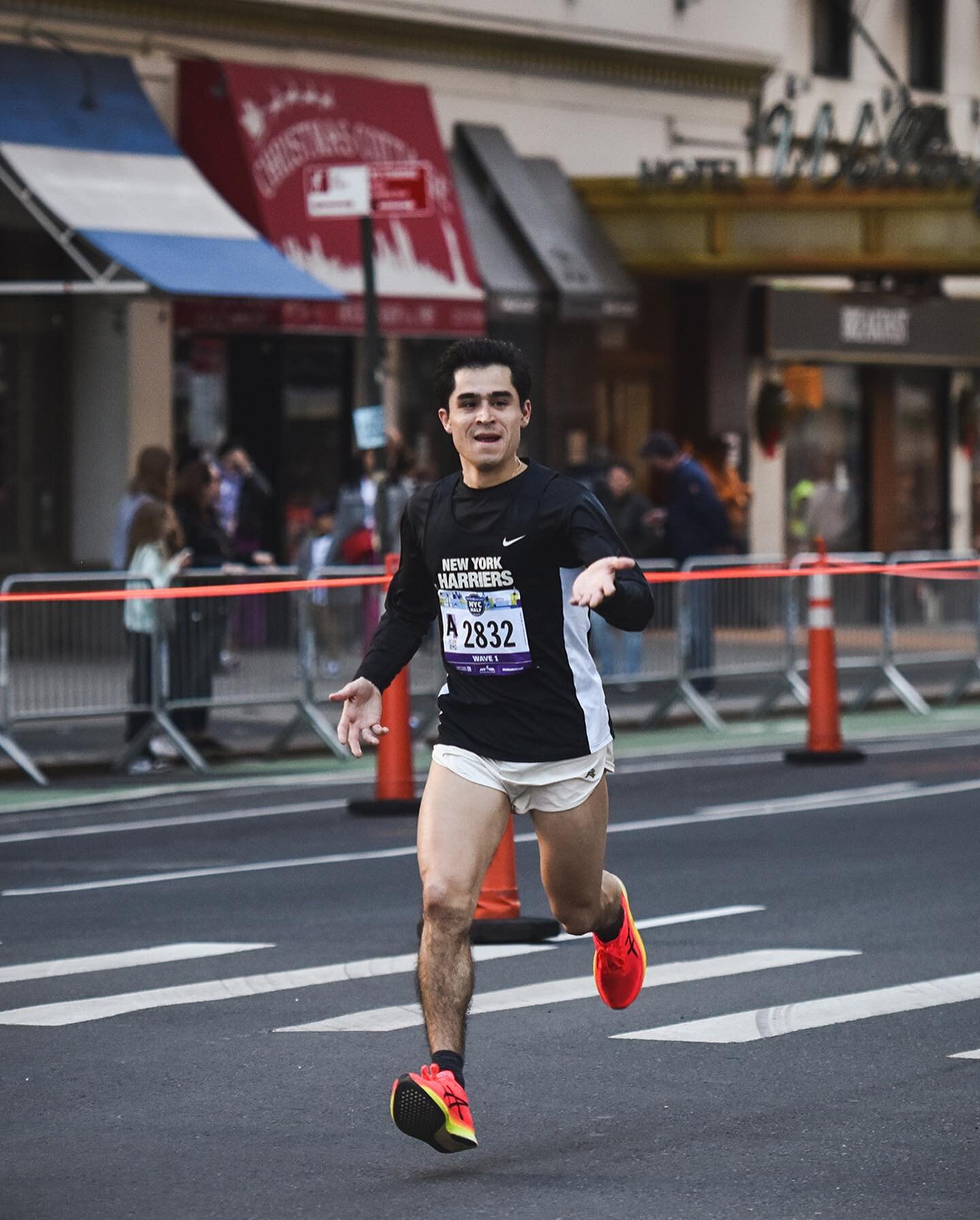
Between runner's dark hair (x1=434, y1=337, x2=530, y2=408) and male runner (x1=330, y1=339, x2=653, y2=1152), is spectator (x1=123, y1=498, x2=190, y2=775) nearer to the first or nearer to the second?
male runner (x1=330, y1=339, x2=653, y2=1152)

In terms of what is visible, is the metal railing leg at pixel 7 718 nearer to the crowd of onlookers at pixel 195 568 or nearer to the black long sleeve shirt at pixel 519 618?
the crowd of onlookers at pixel 195 568

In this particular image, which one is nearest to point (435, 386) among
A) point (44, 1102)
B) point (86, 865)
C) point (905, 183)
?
point (44, 1102)

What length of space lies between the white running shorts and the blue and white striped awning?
13.7 m

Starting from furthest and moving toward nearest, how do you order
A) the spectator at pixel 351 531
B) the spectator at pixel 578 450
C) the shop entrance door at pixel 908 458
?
1. the shop entrance door at pixel 908 458
2. the spectator at pixel 578 450
3. the spectator at pixel 351 531

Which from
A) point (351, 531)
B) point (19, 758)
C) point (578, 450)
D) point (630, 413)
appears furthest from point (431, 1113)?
point (630, 413)

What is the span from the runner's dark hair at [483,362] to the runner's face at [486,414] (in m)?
0.02

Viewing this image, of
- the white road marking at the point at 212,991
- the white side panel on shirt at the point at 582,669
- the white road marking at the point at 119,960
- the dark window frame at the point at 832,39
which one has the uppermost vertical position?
the dark window frame at the point at 832,39

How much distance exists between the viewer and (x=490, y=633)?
22.0 ft

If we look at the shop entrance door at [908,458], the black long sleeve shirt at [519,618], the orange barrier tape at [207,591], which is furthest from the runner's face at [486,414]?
the shop entrance door at [908,458]

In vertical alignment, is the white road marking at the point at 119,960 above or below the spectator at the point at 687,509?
below

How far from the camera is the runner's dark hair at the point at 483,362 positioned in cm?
670

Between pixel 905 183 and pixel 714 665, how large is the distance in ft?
30.4

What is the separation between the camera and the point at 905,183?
88.1 ft

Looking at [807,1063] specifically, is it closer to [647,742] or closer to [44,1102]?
[44,1102]
